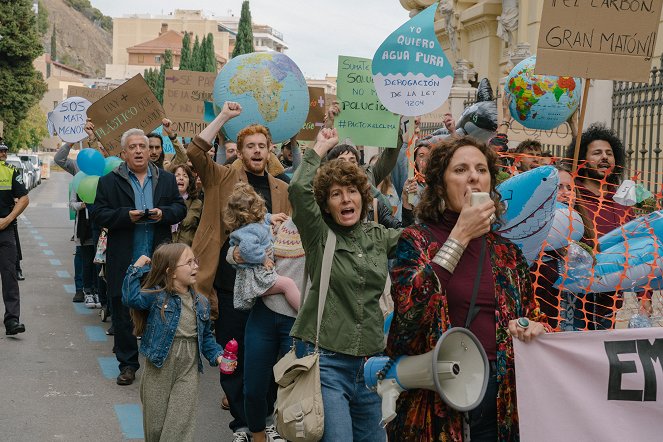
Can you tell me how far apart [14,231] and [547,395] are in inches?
339

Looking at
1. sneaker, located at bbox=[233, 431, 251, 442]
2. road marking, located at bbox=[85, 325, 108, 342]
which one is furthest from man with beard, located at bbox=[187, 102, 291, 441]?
road marking, located at bbox=[85, 325, 108, 342]

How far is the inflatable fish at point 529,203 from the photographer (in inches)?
165

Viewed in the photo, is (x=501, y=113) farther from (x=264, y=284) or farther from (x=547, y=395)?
(x=547, y=395)

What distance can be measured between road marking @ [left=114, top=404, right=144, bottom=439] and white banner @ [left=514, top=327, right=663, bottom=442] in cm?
381

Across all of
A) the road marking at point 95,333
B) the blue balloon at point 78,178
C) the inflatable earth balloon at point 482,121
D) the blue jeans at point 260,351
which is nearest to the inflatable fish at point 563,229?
the blue jeans at point 260,351

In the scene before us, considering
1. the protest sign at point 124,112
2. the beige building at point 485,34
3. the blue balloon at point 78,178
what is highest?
the beige building at point 485,34

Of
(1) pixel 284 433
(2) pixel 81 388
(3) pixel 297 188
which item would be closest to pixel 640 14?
(3) pixel 297 188

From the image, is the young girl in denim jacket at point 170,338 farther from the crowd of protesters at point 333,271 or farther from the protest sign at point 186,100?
the protest sign at point 186,100

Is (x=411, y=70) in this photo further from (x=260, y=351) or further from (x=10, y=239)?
(x=10, y=239)

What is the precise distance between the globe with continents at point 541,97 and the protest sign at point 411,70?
27.5 inches

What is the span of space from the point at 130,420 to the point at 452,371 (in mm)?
4256

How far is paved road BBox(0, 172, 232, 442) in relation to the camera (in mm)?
7211

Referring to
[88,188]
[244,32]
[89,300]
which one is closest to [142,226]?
[88,188]

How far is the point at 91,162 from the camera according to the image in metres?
11.6
